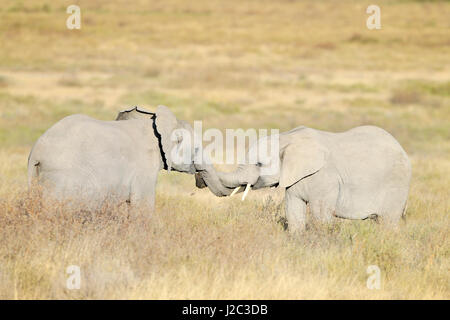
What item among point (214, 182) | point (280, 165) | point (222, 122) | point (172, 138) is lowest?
point (214, 182)

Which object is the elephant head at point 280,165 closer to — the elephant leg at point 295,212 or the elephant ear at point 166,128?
the elephant leg at point 295,212

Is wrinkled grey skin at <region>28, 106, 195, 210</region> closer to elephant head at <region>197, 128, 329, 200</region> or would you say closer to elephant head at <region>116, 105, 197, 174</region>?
elephant head at <region>116, 105, 197, 174</region>

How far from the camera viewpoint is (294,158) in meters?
7.05

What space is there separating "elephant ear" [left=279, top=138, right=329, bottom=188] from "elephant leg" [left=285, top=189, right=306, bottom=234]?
0.68ft

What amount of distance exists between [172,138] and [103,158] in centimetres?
84

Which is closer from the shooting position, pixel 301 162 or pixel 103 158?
pixel 103 158

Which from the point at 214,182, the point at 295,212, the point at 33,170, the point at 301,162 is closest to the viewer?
the point at 33,170

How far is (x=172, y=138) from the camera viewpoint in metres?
7.42

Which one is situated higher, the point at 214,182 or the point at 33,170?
the point at 33,170

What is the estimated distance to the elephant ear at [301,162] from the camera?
23.0 ft

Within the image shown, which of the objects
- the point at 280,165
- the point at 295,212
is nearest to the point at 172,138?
the point at 280,165

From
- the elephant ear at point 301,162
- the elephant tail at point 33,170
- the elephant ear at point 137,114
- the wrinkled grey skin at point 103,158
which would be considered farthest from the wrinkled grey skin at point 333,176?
the elephant tail at point 33,170

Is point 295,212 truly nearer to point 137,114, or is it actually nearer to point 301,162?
point 301,162
